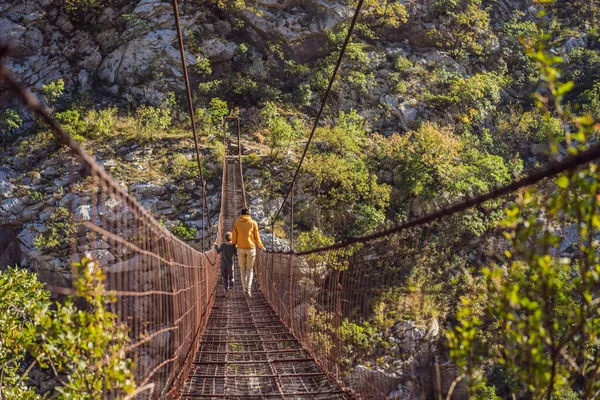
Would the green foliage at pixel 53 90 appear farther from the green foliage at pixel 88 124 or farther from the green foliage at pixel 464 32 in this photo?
the green foliage at pixel 464 32

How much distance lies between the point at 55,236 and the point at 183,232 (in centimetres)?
287

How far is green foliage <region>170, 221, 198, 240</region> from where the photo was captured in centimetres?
1042

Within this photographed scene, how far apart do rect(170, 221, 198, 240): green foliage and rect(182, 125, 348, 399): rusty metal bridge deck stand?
13.0 ft

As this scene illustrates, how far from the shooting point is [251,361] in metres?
3.26

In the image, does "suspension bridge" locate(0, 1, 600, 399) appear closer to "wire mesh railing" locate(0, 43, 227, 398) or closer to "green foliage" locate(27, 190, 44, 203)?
"wire mesh railing" locate(0, 43, 227, 398)

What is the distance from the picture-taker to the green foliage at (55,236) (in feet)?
34.0

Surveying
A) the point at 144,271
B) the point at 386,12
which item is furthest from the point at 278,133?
the point at 144,271

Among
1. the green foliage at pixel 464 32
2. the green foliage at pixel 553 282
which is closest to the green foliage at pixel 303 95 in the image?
the green foliage at pixel 464 32

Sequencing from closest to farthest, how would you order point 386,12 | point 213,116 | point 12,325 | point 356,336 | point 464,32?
point 12,325
point 356,336
point 213,116
point 386,12
point 464,32

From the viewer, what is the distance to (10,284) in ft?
12.7

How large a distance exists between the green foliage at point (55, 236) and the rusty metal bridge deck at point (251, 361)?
18.1 ft

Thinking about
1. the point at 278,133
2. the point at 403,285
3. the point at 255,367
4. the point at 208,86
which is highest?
the point at 208,86

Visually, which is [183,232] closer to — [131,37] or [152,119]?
[152,119]

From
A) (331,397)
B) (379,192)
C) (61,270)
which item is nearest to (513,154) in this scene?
(379,192)
